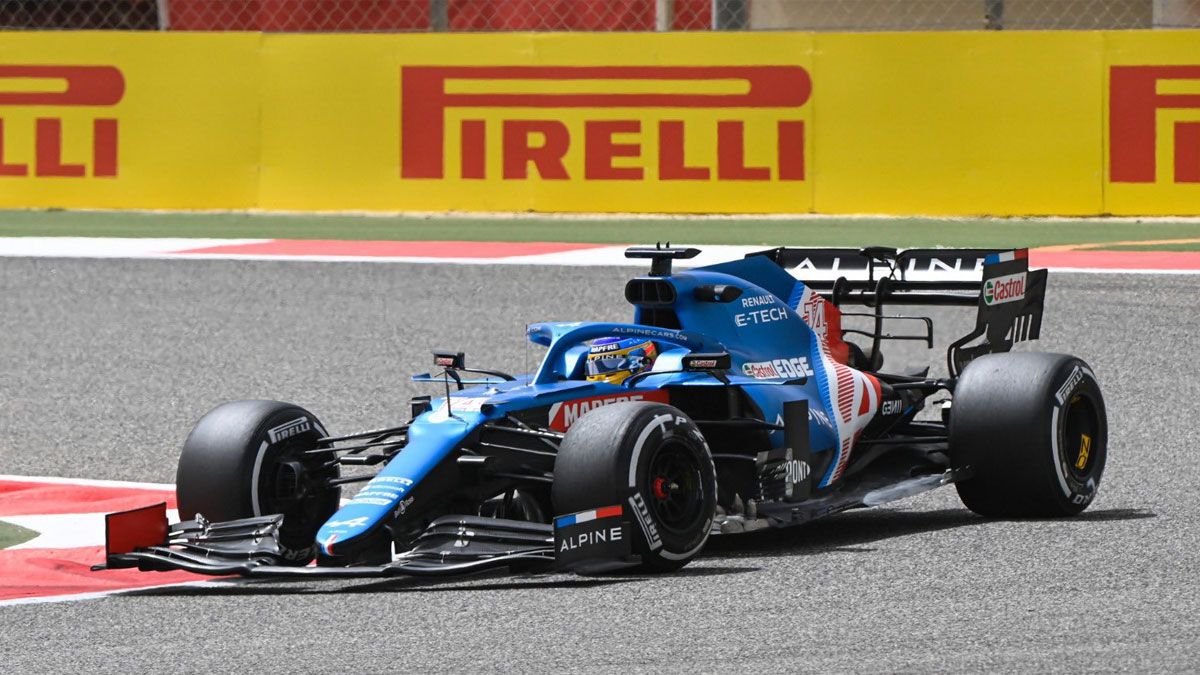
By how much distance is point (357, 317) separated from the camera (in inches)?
538

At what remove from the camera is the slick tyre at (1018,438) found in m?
7.97

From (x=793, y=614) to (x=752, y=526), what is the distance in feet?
4.29

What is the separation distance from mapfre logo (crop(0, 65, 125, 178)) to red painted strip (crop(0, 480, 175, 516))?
8.66 metres

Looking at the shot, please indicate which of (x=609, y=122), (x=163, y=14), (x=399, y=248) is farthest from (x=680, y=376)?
(x=163, y=14)

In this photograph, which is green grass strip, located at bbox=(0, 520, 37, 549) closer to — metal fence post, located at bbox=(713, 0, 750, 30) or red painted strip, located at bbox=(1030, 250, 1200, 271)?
red painted strip, located at bbox=(1030, 250, 1200, 271)

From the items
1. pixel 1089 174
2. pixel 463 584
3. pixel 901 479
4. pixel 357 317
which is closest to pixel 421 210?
pixel 357 317

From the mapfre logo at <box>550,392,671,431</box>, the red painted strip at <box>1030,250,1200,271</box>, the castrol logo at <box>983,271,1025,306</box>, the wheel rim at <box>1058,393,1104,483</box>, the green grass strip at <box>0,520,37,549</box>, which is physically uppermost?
the red painted strip at <box>1030,250,1200,271</box>

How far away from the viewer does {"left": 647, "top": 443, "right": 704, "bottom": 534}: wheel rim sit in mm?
7023

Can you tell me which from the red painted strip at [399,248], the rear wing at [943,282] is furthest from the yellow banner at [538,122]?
the rear wing at [943,282]

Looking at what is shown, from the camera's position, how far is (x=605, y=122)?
16828 millimetres

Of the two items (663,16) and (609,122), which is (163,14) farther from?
(609,122)

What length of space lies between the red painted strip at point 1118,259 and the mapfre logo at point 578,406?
6.96 m

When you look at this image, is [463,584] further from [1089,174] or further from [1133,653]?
[1089,174]

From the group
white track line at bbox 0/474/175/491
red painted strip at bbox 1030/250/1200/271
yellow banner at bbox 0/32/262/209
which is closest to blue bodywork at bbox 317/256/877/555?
white track line at bbox 0/474/175/491
